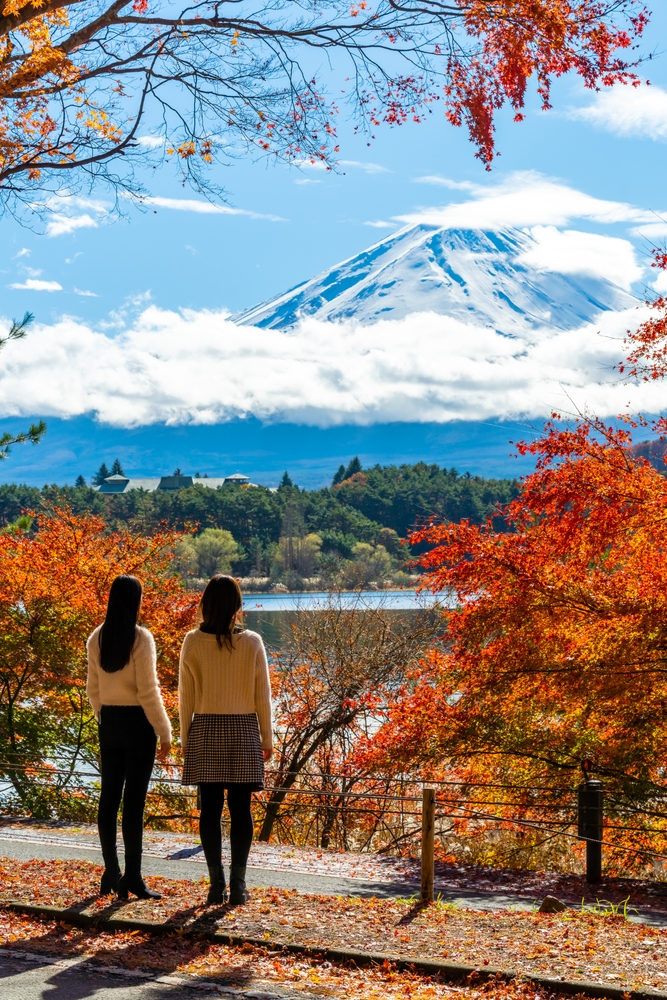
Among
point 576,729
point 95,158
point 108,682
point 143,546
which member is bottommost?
point 576,729

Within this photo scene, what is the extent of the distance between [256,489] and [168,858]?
301 feet

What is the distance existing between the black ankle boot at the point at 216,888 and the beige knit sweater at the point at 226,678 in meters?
0.80

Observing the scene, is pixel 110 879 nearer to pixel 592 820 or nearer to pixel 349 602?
pixel 592 820

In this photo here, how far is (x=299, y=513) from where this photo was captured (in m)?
94.6

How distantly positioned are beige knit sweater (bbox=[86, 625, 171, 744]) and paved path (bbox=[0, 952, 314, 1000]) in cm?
125

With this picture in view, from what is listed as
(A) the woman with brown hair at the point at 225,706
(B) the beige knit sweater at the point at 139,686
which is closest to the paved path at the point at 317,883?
(A) the woman with brown hair at the point at 225,706

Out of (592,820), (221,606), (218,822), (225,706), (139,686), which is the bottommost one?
(592,820)

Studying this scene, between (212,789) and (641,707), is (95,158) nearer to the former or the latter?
(212,789)

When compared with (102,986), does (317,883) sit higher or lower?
lower

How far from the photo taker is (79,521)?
72.0 feet

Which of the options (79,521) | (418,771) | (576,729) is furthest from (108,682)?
(79,521)

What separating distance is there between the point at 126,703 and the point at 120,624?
0.46m

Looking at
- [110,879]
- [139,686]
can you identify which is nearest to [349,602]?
[110,879]

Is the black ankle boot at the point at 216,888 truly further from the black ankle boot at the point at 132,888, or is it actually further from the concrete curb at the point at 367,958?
the concrete curb at the point at 367,958
